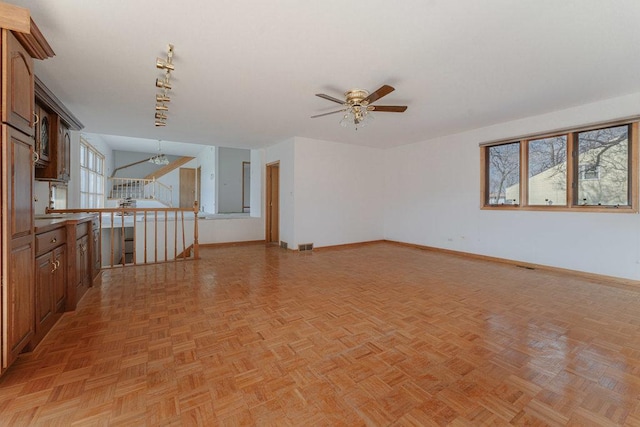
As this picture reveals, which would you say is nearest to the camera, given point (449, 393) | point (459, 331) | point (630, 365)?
point (449, 393)

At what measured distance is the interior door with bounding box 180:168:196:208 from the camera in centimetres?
1199

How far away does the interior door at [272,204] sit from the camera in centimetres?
702

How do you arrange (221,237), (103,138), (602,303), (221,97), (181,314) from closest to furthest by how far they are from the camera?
(181,314), (602,303), (221,97), (221,237), (103,138)

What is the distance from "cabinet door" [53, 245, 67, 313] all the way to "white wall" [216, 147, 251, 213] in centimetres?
718

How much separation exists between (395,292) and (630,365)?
6.22 ft

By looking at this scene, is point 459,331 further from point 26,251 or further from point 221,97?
point 221,97

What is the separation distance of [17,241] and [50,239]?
666 mm

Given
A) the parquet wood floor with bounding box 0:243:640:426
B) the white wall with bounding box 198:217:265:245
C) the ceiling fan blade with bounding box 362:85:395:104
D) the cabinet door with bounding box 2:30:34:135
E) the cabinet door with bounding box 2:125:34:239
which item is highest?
the ceiling fan blade with bounding box 362:85:395:104

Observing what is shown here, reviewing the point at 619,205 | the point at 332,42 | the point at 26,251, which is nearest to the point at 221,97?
the point at 332,42

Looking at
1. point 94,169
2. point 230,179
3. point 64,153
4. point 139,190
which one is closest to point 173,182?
point 139,190

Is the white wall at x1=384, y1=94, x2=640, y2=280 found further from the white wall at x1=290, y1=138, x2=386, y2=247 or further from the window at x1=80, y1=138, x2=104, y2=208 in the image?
the window at x1=80, y1=138, x2=104, y2=208

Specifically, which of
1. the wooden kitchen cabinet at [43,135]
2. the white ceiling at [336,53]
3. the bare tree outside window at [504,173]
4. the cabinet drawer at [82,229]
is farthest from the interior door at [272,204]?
the bare tree outside window at [504,173]

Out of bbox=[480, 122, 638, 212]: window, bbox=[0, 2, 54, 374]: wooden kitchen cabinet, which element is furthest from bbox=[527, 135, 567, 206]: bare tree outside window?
bbox=[0, 2, 54, 374]: wooden kitchen cabinet

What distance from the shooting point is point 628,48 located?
248 cm
